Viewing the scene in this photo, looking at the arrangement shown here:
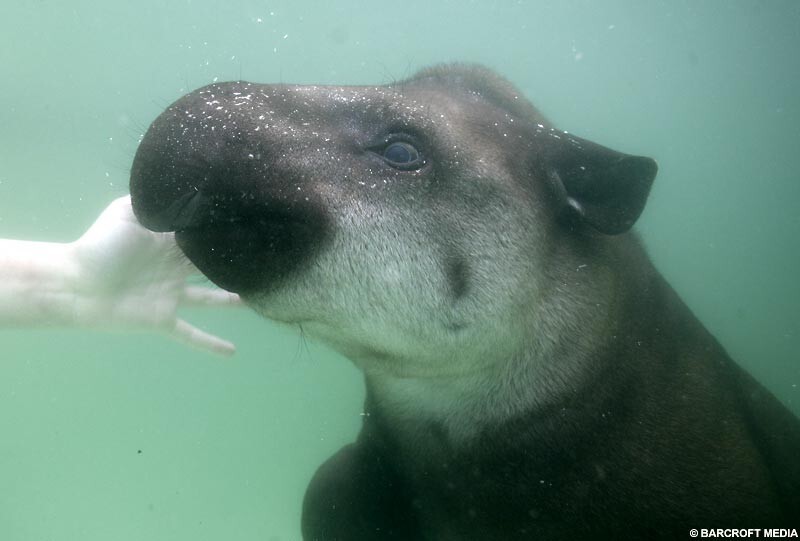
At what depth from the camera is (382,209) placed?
296 centimetres

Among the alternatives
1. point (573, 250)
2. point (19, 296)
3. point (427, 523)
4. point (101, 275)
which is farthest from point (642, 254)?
point (19, 296)

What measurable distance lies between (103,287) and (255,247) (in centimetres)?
252

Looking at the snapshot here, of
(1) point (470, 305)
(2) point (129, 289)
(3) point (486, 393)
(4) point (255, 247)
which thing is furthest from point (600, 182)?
(2) point (129, 289)

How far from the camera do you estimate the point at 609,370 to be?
3.56 meters

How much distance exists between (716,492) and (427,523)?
1571 millimetres

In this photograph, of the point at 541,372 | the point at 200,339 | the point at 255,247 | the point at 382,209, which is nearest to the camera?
the point at 255,247

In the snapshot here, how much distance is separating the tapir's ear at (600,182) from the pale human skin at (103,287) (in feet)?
7.90

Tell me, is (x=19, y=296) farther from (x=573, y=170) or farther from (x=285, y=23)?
(x=285, y=23)

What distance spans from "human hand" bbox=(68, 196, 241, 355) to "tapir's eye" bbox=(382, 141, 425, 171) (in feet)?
6.51

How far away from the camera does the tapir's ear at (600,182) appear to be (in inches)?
125

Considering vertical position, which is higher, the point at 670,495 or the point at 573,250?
the point at 573,250

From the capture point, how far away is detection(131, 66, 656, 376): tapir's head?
2738 millimetres

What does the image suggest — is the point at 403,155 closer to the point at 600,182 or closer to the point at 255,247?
the point at 255,247

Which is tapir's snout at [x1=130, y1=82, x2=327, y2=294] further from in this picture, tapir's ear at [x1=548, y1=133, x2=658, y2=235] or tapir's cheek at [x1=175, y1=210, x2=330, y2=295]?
tapir's ear at [x1=548, y1=133, x2=658, y2=235]
